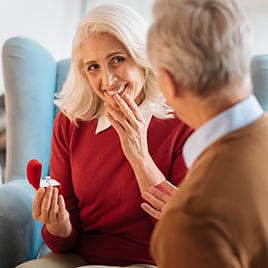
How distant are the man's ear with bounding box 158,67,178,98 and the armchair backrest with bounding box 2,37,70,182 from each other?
3.27 feet

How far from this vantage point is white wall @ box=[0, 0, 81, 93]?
2.09 m

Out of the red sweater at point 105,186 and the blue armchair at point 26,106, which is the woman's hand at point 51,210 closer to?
the red sweater at point 105,186

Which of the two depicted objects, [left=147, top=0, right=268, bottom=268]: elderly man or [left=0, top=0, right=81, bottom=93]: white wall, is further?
[left=0, top=0, right=81, bottom=93]: white wall

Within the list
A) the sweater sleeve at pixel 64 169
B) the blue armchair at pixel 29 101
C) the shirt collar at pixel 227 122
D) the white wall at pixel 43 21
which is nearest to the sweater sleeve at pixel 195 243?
the shirt collar at pixel 227 122

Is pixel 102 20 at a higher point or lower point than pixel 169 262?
higher

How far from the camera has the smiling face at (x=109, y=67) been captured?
120 cm

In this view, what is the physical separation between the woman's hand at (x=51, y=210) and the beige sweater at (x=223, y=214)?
556mm

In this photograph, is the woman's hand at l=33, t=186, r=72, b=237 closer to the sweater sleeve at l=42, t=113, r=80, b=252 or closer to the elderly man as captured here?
the sweater sleeve at l=42, t=113, r=80, b=252

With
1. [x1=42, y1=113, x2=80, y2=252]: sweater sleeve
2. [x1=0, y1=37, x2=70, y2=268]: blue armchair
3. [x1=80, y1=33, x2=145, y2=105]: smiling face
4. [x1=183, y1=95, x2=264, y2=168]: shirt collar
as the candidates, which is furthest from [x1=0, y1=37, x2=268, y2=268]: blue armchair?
[x1=183, y1=95, x2=264, y2=168]: shirt collar

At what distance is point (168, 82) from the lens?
695 millimetres

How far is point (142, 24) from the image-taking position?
1223 mm

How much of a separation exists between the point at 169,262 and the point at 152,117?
0.65 meters

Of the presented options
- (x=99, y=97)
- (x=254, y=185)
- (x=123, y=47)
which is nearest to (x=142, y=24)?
(x=123, y=47)

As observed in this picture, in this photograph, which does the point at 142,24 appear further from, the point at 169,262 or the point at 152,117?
the point at 169,262
